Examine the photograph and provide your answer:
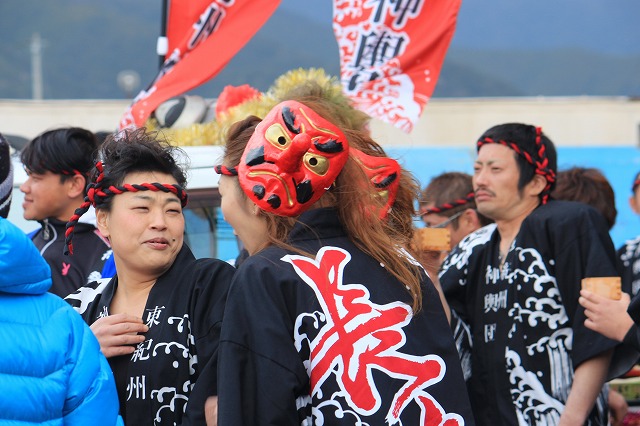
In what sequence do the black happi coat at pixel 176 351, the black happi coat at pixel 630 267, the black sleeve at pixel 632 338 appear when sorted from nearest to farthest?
the black happi coat at pixel 176 351, the black sleeve at pixel 632 338, the black happi coat at pixel 630 267

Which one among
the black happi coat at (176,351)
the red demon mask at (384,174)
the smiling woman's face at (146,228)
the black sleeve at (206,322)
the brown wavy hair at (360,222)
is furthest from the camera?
the red demon mask at (384,174)

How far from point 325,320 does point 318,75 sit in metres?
2.56

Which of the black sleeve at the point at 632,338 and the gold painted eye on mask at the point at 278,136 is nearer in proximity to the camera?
the gold painted eye on mask at the point at 278,136

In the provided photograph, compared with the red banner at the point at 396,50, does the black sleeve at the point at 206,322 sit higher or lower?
lower

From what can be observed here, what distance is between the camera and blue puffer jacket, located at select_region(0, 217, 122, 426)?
2.04m

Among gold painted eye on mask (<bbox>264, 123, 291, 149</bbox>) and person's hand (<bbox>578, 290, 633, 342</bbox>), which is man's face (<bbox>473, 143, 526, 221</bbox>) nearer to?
person's hand (<bbox>578, 290, 633, 342</bbox>)

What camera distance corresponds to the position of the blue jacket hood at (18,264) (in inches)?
79.4

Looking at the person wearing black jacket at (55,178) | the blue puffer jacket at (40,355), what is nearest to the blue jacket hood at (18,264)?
the blue puffer jacket at (40,355)

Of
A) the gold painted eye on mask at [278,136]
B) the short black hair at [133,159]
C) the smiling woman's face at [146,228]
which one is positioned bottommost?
the smiling woman's face at [146,228]

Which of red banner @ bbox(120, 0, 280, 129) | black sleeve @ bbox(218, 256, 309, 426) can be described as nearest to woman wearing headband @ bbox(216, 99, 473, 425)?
black sleeve @ bbox(218, 256, 309, 426)

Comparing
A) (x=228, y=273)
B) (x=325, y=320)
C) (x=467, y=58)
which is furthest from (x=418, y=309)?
(x=467, y=58)

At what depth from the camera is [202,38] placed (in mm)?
5250

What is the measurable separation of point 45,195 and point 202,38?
5.76 feet

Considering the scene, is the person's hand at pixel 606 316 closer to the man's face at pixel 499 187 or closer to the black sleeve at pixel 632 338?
the black sleeve at pixel 632 338
